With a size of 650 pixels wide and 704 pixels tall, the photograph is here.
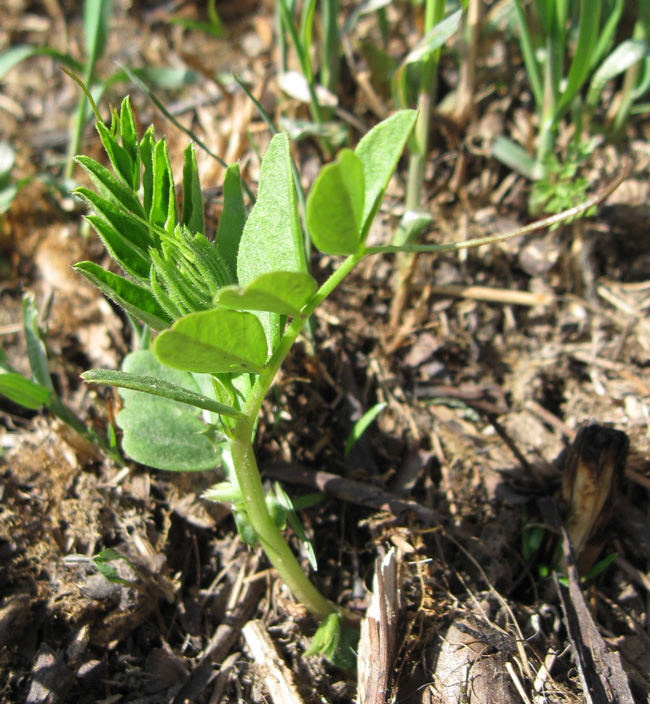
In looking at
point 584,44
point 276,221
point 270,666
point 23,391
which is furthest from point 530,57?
Answer: point 270,666

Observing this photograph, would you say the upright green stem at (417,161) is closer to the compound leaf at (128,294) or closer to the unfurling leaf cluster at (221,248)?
the unfurling leaf cluster at (221,248)

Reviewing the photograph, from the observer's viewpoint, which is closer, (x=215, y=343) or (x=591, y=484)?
(x=215, y=343)

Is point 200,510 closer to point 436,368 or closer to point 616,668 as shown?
point 436,368

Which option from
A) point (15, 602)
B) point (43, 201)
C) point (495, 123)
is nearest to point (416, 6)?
point (495, 123)

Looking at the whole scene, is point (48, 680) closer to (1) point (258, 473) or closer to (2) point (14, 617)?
(2) point (14, 617)

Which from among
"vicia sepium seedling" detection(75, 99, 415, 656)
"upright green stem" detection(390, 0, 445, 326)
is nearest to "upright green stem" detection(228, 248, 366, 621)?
"vicia sepium seedling" detection(75, 99, 415, 656)

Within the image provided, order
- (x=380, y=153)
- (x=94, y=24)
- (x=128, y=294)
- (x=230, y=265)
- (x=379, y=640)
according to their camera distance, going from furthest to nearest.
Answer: (x=94, y=24) < (x=379, y=640) < (x=230, y=265) < (x=128, y=294) < (x=380, y=153)
